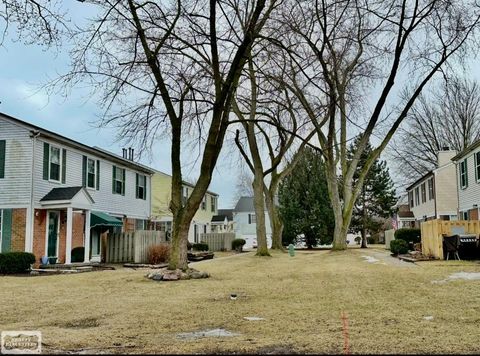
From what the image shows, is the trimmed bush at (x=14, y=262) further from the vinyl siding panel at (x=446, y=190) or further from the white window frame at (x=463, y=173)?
the vinyl siding panel at (x=446, y=190)

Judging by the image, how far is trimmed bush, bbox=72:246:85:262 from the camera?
73.2 feet

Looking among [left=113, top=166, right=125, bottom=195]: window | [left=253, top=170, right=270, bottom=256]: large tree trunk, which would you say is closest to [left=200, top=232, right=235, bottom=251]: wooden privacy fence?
[left=253, top=170, right=270, bottom=256]: large tree trunk

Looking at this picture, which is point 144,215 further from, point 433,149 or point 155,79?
point 433,149

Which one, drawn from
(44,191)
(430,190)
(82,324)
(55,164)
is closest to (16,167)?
(44,191)

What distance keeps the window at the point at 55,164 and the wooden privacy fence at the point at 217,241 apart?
17.0 m

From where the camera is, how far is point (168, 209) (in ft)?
124

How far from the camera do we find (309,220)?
1640 inches

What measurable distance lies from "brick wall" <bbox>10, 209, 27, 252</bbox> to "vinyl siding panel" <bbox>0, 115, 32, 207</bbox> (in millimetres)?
351

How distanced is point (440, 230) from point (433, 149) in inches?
1250

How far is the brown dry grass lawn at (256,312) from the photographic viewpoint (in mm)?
6000

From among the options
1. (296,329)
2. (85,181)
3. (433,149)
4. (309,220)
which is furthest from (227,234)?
(296,329)

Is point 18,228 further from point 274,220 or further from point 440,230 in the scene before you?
point 274,220

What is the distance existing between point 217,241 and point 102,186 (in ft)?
45.9

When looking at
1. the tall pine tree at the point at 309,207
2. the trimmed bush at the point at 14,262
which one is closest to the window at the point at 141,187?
the trimmed bush at the point at 14,262
